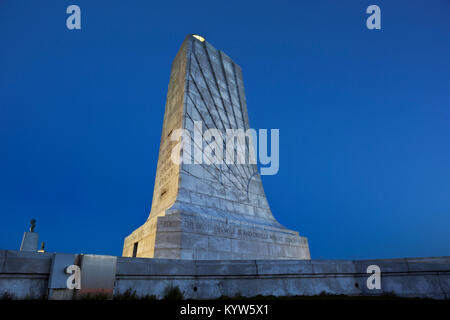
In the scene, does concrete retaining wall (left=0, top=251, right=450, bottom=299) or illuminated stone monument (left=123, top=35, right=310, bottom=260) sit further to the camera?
illuminated stone monument (left=123, top=35, right=310, bottom=260)

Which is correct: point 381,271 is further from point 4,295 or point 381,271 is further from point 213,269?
point 4,295

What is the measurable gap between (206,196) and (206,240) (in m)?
2.04

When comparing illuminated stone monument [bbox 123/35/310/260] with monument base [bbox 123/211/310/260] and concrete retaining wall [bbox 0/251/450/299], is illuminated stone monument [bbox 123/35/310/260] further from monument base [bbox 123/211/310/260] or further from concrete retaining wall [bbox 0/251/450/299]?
concrete retaining wall [bbox 0/251/450/299]

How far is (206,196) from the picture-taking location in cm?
1005

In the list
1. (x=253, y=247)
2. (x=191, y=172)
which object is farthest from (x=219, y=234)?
(x=191, y=172)

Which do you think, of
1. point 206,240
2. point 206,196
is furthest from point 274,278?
point 206,196

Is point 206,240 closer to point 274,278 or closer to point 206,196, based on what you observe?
point 206,196

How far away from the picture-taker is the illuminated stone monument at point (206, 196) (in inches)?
322

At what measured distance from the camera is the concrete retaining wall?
4824 mm

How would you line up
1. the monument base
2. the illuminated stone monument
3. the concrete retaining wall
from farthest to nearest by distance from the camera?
the illuminated stone monument < the monument base < the concrete retaining wall

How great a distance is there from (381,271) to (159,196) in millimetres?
8392

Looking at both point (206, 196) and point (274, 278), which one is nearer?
point (274, 278)

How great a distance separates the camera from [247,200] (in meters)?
11.5

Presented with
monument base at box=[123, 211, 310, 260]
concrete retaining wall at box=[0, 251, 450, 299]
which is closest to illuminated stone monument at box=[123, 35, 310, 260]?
monument base at box=[123, 211, 310, 260]
